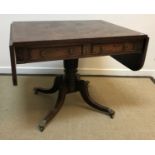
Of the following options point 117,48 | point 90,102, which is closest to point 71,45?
point 117,48

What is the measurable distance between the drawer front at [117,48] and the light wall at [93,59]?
0.93 metres

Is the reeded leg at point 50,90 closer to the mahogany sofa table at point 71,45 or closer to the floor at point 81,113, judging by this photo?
the floor at point 81,113

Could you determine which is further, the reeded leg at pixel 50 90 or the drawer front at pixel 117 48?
the reeded leg at pixel 50 90

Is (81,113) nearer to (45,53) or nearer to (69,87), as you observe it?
(69,87)

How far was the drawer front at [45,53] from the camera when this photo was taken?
1.15 metres

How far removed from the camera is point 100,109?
5.64 feet

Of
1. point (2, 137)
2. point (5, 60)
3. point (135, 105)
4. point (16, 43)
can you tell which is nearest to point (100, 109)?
point (135, 105)

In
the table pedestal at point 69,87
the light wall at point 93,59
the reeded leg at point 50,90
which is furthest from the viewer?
the light wall at point 93,59

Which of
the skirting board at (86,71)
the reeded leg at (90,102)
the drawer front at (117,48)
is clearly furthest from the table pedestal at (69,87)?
the skirting board at (86,71)

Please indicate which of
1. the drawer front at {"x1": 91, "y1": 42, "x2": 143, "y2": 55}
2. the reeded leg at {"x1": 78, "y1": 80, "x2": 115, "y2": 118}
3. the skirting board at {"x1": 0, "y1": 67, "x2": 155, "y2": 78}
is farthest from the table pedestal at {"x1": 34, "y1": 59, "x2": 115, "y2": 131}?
the skirting board at {"x1": 0, "y1": 67, "x2": 155, "y2": 78}

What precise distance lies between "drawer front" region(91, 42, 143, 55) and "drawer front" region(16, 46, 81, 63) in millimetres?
124

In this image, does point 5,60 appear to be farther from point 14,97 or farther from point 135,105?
point 135,105

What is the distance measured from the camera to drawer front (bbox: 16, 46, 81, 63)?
1.15m
